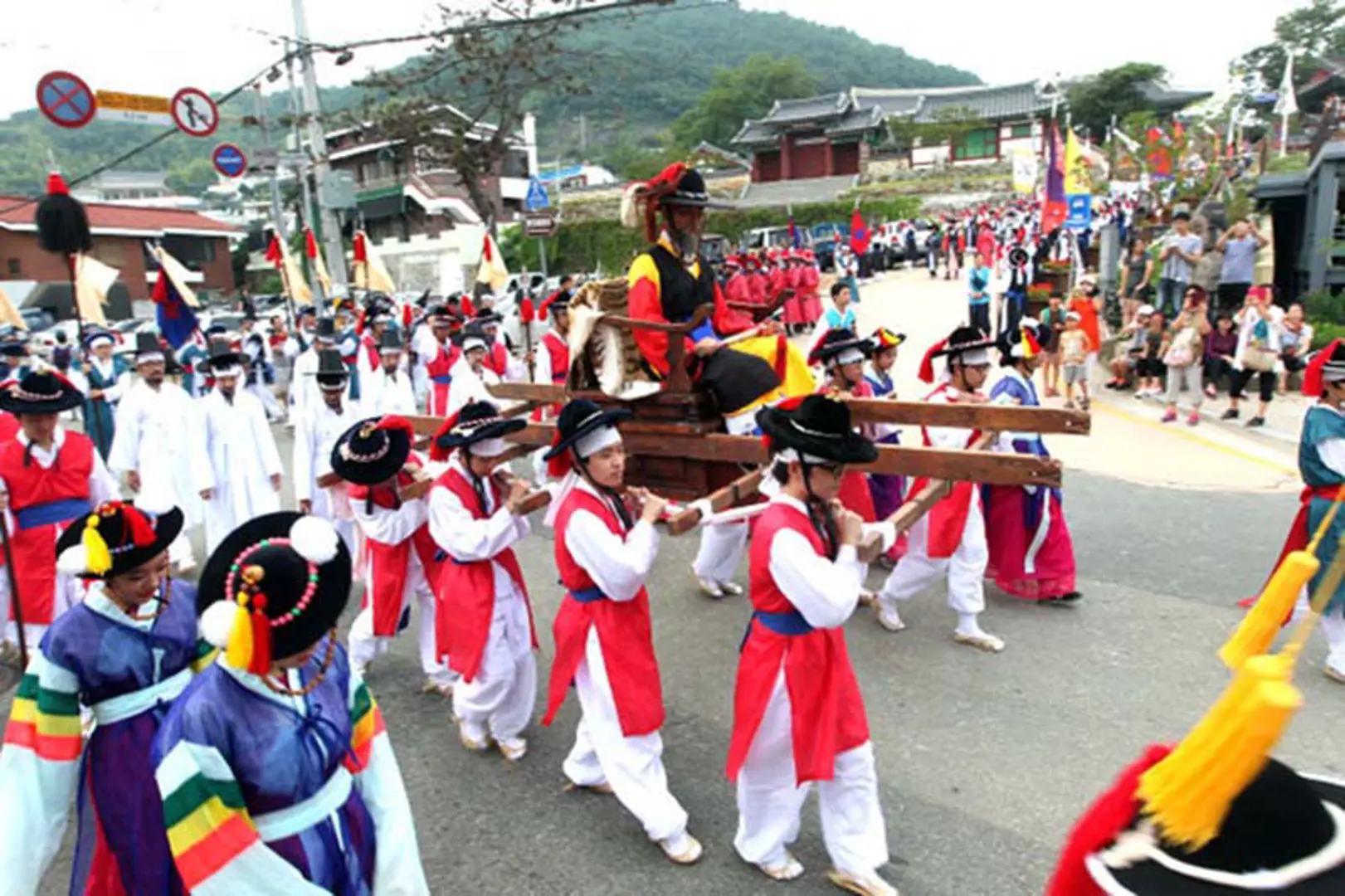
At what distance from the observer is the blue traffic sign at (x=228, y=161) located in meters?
12.8

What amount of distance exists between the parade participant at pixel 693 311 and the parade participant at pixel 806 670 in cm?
99

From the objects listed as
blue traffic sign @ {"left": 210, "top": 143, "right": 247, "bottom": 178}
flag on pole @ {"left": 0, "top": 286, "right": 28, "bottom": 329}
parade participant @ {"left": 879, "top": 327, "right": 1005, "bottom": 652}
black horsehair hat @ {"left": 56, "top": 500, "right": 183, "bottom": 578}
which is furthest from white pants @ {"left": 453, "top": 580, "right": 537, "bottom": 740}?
blue traffic sign @ {"left": 210, "top": 143, "right": 247, "bottom": 178}

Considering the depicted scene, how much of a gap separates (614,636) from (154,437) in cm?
574

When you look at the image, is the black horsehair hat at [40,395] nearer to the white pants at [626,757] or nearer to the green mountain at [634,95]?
the white pants at [626,757]

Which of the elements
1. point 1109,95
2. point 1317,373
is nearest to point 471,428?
point 1317,373

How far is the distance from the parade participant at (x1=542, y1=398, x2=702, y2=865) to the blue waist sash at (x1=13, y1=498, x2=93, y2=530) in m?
3.35

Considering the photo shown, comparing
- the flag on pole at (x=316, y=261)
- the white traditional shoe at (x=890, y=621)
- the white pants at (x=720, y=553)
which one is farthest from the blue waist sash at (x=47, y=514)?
the flag on pole at (x=316, y=261)

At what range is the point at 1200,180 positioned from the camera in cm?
1845

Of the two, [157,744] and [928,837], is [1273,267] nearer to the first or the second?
[928,837]

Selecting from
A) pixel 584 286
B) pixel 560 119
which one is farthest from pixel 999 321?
pixel 560 119

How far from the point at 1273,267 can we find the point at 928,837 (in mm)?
14713

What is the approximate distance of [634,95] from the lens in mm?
96250

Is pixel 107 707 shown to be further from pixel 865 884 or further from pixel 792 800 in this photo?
pixel 865 884

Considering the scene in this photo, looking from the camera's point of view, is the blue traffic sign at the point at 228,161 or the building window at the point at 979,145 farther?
the building window at the point at 979,145
